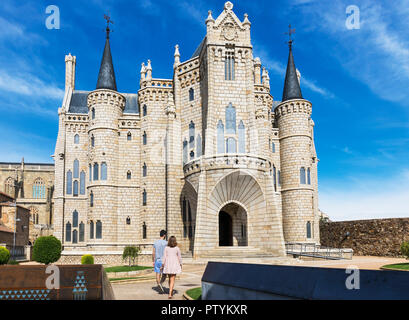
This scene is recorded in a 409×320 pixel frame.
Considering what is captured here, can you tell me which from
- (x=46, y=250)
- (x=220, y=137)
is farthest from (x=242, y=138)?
(x=46, y=250)

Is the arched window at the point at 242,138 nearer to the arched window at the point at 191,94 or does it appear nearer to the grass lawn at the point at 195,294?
the arched window at the point at 191,94

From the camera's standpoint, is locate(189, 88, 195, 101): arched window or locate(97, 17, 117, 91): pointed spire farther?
locate(97, 17, 117, 91): pointed spire

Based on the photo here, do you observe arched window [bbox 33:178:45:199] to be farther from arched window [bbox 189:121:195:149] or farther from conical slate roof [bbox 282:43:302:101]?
conical slate roof [bbox 282:43:302:101]

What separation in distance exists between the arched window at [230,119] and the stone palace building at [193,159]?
0.28 feet

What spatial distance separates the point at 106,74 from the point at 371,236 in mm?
30533

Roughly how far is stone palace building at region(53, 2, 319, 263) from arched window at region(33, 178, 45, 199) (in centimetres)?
2815

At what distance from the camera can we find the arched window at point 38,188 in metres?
65.6

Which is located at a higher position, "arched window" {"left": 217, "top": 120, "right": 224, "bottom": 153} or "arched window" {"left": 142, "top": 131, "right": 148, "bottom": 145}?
"arched window" {"left": 142, "top": 131, "right": 148, "bottom": 145}

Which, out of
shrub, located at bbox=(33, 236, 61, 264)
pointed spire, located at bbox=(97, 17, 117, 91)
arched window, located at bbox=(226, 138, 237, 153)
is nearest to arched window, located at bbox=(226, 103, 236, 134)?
arched window, located at bbox=(226, 138, 237, 153)

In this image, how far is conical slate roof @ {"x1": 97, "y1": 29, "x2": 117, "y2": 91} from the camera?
38594mm

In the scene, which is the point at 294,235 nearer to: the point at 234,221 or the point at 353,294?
the point at 234,221

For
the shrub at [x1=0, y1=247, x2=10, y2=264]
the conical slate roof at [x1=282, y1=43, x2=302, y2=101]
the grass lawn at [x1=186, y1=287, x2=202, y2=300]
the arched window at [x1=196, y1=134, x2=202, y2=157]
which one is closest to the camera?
the grass lawn at [x1=186, y1=287, x2=202, y2=300]

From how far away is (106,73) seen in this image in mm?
39156
